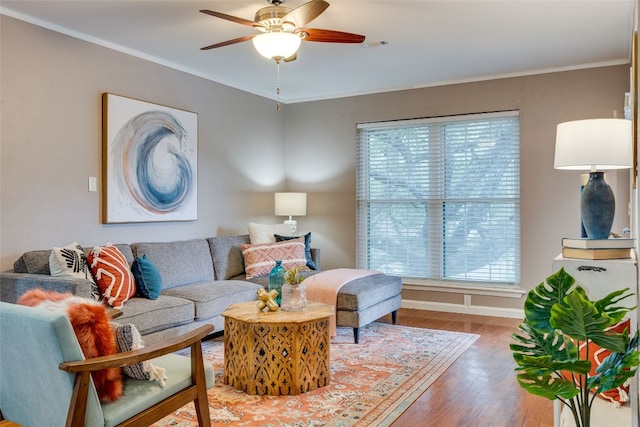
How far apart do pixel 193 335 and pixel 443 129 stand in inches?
159

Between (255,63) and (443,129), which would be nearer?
(255,63)

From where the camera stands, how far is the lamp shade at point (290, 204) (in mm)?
5707

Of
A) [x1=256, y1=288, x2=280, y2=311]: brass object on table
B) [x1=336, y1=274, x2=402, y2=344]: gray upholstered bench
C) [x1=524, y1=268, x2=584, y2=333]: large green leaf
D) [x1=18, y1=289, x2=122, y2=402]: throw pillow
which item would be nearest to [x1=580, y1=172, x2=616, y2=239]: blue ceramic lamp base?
[x1=524, y1=268, x2=584, y2=333]: large green leaf

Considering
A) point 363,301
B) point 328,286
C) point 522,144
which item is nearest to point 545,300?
point 363,301

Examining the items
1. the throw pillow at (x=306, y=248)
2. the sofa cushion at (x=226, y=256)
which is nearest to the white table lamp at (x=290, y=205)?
the throw pillow at (x=306, y=248)

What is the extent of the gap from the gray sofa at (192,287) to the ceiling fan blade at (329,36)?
201cm

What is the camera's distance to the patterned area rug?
2.66 metres

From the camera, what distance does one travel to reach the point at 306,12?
2.79m

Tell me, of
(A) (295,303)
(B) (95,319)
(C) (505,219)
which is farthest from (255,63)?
(B) (95,319)

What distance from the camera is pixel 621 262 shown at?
1.94 metres

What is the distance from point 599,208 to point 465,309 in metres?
3.32

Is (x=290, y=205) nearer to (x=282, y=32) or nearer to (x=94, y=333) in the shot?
(x=282, y=32)

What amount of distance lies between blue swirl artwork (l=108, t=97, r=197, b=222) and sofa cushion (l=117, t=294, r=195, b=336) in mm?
919

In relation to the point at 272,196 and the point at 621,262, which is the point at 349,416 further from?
the point at 272,196
